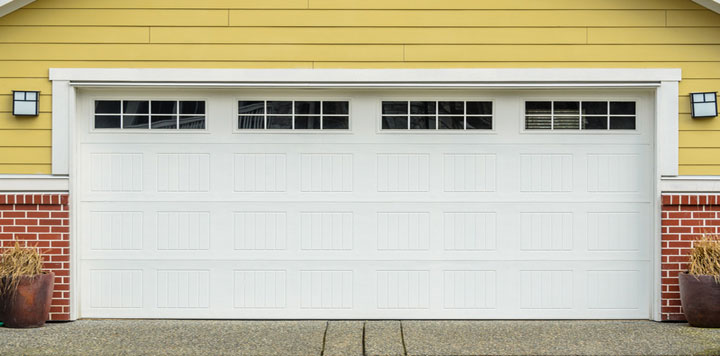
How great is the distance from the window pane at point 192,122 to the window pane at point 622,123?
13.3ft

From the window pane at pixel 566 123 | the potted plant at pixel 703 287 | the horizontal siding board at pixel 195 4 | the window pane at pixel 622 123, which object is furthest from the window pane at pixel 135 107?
the potted plant at pixel 703 287

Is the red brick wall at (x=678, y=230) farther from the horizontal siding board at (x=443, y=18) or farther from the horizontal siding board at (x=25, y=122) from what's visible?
the horizontal siding board at (x=25, y=122)

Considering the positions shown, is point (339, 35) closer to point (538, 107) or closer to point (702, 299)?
point (538, 107)

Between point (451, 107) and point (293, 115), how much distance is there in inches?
61.8

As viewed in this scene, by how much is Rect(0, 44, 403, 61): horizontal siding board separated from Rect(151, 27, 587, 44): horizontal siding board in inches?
2.3

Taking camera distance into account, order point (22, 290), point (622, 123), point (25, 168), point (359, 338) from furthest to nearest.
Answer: point (622, 123)
point (25, 168)
point (22, 290)
point (359, 338)

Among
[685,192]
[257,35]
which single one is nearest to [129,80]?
[257,35]

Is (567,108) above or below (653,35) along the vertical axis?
below

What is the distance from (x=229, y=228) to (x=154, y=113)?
53.7 inches

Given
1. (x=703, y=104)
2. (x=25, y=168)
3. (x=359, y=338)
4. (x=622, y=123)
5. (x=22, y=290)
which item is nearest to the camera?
(x=359, y=338)

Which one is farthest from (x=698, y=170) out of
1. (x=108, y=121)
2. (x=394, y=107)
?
(x=108, y=121)

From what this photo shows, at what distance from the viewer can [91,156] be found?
7.11 meters

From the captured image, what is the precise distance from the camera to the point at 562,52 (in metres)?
6.92

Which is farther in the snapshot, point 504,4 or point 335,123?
point 335,123
